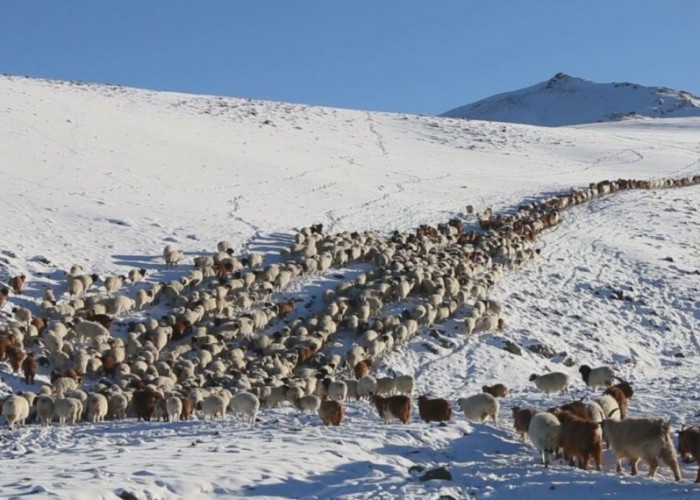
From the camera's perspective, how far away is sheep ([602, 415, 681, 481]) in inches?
465

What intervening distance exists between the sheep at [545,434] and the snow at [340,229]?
0.76 ft

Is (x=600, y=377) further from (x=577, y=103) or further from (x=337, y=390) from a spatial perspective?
(x=577, y=103)

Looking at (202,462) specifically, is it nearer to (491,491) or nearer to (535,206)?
(491,491)

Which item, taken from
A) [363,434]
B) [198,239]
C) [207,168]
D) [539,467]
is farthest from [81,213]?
[539,467]

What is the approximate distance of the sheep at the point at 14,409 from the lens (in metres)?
15.5

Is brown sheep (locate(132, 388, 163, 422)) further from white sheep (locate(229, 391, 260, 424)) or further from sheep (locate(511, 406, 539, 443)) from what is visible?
sheep (locate(511, 406, 539, 443))

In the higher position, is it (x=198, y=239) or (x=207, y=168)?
(x=207, y=168)

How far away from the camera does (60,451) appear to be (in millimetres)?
12859

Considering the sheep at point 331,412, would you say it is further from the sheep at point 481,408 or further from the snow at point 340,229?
the sheep at point 481,408

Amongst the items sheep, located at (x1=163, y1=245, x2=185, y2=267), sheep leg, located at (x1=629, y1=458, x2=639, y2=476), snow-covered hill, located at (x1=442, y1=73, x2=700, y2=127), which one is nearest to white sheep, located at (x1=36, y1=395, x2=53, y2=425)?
sheep leg, located at (x1=629, y1=458, x2=639, y2=476)

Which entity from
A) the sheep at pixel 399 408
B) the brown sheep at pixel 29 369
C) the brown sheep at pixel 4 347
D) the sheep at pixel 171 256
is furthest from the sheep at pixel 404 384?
the sheep at pixel 171 256

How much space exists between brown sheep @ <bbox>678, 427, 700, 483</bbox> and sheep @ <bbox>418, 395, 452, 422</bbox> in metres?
3.86

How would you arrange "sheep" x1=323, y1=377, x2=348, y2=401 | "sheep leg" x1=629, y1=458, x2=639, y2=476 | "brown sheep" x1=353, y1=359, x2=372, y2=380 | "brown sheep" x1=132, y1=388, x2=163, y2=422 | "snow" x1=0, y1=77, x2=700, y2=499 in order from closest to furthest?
"snow" x1=0, y1=77, x2=700, y2=499, "sheep leg" x1=629, y1=458, x2=639, y2=476, "brown sheep" x1=132, y1=388, x2=163, y2=422, "sheep" x1=323, y1=377, x2=348, y2=401, "brown sheep" x1=353, y1=359, x2=372, y2=380

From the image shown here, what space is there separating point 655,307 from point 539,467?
1633cm
